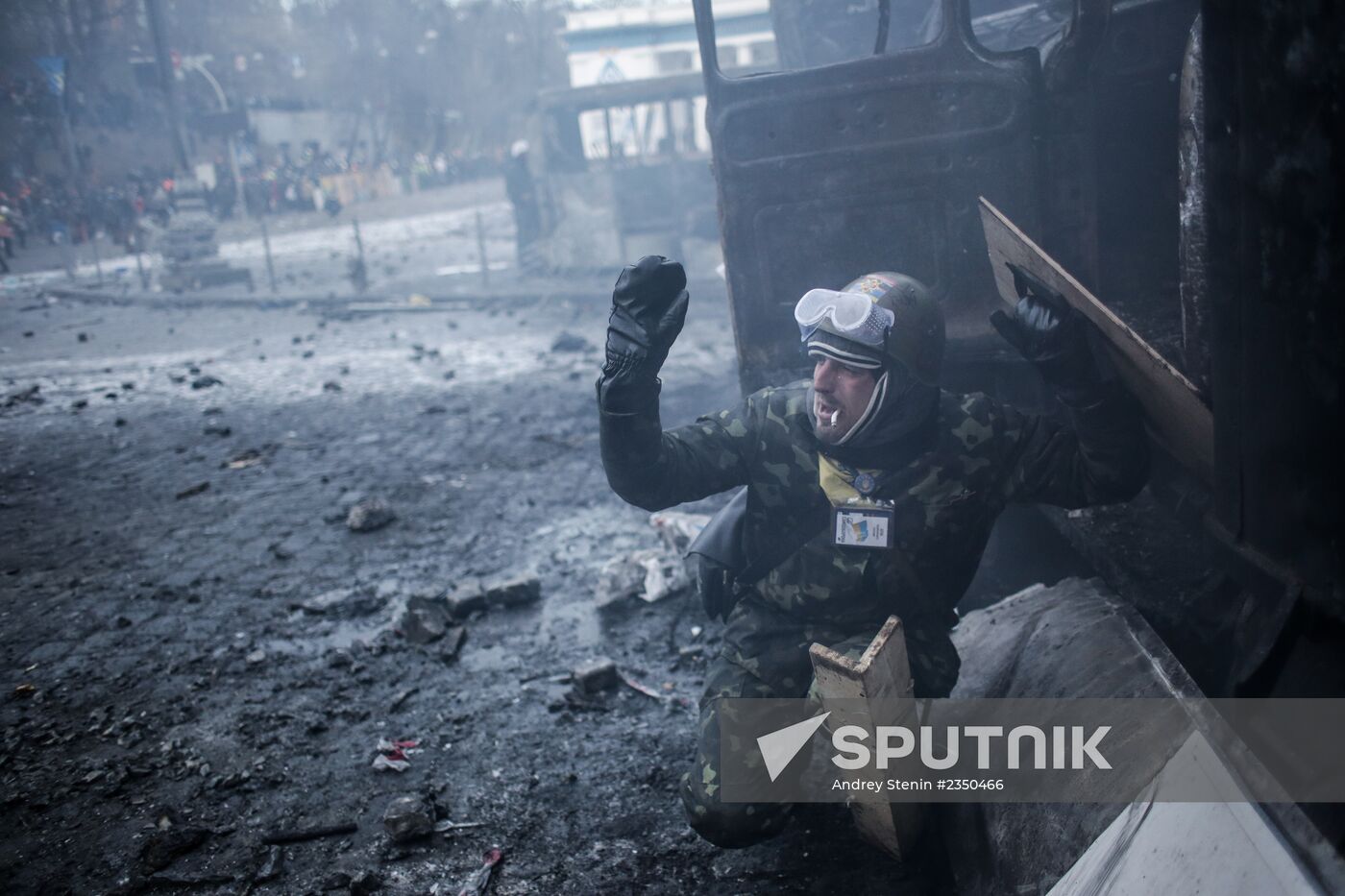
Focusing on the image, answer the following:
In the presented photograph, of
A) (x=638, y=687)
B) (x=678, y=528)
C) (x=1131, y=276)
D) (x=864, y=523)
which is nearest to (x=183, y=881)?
(x=638, y=687)

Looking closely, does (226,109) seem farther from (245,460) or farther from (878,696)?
(878,696)

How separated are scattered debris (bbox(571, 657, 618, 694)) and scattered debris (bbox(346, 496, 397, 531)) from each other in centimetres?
217

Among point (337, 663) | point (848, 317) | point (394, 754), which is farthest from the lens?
point (337, 663)

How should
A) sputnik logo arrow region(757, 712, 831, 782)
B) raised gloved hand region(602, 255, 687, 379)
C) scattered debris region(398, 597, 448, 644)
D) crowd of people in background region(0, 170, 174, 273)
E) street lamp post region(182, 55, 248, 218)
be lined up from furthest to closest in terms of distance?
street lamp post region(182, 55, 248, 218) < crowd of people in background region(0, 170, 174, 273) < scattered debris region(398, 597, 448, 644) < sputnik logo arrow region(757, 712, 831, 782) < raised gloved hand region(602, 255, 687, 379)

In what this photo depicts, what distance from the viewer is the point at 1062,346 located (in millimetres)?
2344

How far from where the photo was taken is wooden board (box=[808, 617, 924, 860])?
2121 mm

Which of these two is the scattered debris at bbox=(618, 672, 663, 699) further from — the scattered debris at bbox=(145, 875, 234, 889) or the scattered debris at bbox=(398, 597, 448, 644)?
the scattered debris at bbox=(145, 875, 234, 889)

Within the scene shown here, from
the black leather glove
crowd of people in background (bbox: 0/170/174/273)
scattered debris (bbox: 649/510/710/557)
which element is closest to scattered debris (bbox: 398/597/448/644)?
scattered debris (bbox: 649/510/710/557)

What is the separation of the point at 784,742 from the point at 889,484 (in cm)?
81

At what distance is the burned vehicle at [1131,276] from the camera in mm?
1476

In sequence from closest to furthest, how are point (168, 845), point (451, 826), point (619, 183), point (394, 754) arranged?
point (168, 845), point (451, 826), point (394, 754), point (619, 183)

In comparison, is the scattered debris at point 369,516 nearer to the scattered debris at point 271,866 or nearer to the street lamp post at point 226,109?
the scattered debris at point 271,866

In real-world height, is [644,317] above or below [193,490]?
above

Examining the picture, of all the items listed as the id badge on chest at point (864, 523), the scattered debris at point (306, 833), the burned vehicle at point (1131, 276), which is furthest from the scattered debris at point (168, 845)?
the burned vehicle at point (1131, 276)
